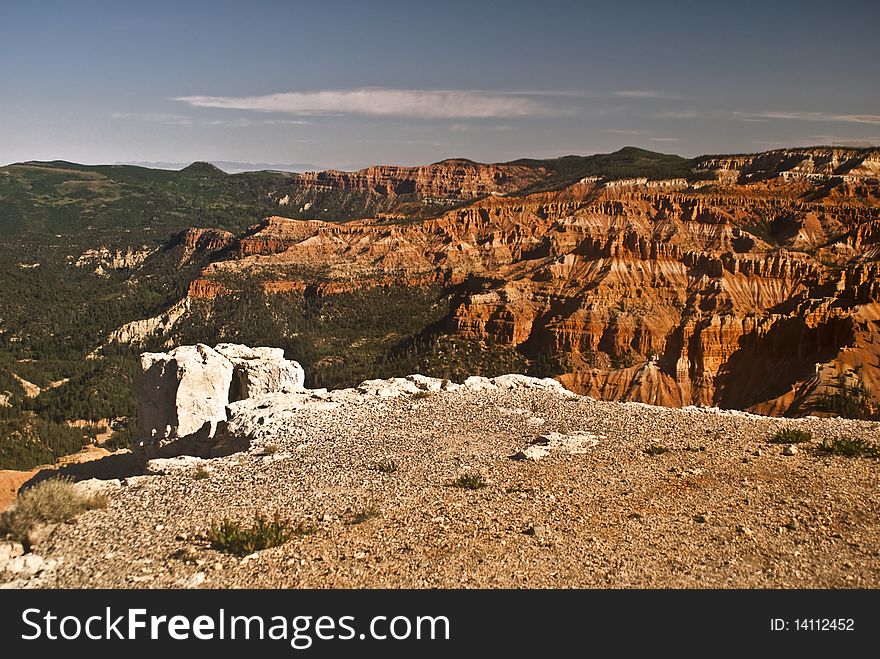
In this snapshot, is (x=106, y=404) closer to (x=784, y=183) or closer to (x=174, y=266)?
(x=174, y=266)

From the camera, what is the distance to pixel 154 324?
379ft

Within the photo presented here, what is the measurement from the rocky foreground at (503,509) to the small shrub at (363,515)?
3 cm

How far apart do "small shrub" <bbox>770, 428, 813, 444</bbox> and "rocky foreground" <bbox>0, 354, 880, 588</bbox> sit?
36 centimetres

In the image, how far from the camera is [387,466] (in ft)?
53.4

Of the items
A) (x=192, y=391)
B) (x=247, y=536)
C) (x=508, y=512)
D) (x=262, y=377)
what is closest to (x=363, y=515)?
(x=247, y=536)

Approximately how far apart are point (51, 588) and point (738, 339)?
67.9 m

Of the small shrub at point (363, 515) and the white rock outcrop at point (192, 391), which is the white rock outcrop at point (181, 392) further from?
the small shrub at point (363, 515)

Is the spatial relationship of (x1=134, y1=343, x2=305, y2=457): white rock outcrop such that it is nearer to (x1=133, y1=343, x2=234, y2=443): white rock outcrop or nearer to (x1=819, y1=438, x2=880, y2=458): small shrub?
(x1=133, y1=343, x2=234, y2=443): white rock outcrop

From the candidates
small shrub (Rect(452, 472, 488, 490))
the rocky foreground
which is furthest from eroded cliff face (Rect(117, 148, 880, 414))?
small shrub (Rect(452, 472, 488, 490))

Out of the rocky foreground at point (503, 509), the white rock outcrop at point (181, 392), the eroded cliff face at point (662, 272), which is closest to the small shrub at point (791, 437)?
the rocky foreground at point (503, 509)

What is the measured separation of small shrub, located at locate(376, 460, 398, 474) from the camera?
15998 millimetres

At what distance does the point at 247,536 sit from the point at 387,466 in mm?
5114

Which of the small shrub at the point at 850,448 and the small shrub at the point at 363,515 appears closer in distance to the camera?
the small shrub at the point at 363,515

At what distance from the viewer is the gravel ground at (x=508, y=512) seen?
1036 centimetres
